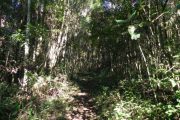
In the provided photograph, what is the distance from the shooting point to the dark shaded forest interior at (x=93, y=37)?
863cm

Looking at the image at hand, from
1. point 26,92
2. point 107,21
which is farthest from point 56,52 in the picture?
point 26,92

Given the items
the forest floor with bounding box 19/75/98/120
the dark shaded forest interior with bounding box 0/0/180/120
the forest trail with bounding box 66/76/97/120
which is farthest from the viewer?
the forest trail with bounding box 66/76/97/120

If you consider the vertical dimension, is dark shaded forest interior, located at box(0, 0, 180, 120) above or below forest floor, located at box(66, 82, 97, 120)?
above

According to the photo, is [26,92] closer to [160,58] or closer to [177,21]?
[160,58]

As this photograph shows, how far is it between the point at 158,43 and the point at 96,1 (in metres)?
8.53

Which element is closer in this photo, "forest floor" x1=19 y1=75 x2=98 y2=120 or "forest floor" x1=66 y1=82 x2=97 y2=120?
"forest floor" x1=19 y1=75 x2=98 y2=120

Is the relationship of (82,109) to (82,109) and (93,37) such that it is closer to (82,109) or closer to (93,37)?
(82,109)

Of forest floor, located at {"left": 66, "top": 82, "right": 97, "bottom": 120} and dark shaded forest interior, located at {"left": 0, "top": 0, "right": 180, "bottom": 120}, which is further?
forest floor, located at {"left": 66, "top": 82, "right": 97, "bottom": 120}

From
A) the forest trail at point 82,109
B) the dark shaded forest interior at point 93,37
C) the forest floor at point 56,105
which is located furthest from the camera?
the forest trail at point 82,109

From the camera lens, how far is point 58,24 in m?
15.8

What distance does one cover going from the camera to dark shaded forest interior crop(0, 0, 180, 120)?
8.63m

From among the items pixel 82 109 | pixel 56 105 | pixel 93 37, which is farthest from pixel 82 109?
pixel 93 37

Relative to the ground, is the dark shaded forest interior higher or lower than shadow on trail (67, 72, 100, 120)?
higher

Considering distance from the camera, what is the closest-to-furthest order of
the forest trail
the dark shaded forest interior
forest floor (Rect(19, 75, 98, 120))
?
1. the dark shaded forest interior
2. forest floor (Rect(19, 75, 98, 120))
3. the forest trail
